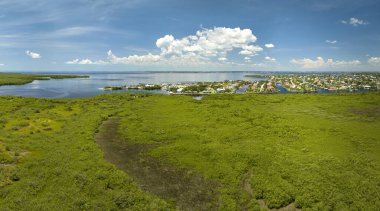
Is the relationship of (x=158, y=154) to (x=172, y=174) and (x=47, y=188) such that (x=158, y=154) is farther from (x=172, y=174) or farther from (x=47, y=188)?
(x=47, y=188)

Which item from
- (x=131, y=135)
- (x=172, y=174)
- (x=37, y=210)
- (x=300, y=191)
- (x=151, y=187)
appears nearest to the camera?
(x=37, y=210)

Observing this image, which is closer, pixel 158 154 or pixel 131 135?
pixel 158 154

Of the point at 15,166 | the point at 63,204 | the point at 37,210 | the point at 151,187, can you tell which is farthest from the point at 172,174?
the point at 15,166

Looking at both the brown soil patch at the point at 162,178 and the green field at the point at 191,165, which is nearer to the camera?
the green field at the point at 191,165

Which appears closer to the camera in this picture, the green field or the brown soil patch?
the green field
